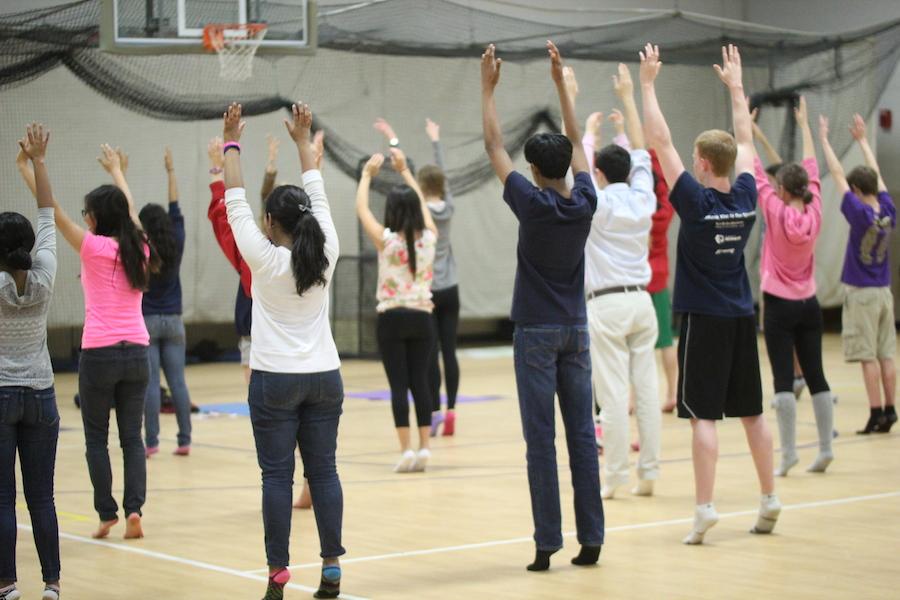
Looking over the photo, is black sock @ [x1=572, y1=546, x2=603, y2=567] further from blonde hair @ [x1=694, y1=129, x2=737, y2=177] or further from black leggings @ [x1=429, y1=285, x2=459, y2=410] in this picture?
black leggings @ [x1=429, y1=285, x2=459, y2=410]

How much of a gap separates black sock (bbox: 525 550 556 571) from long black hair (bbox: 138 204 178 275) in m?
2.51

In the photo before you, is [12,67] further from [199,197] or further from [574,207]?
[574,207]

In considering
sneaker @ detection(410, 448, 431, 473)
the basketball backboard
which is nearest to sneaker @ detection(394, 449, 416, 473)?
sneaker @ detection(410, 448, 431, 473)

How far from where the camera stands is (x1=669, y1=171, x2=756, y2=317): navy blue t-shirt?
5531 mm

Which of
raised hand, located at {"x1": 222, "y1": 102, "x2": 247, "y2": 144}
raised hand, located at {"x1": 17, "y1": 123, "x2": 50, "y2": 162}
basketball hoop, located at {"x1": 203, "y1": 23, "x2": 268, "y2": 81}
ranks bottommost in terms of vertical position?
raised hand, located at {"x1": 17, "y1": 123, "x2": 50, "y2": 162}

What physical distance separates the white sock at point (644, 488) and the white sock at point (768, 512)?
3.48 feet

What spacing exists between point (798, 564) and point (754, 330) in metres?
1.02

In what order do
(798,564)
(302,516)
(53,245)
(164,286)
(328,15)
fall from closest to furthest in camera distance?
(53,245), (798,564), (302,516), (164,286), (328,15)

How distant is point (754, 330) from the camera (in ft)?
18.6

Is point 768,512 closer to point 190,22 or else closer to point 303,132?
point 303,132

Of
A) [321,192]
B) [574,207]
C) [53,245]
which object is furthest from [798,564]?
[53,245]

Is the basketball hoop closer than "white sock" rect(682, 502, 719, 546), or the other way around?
"white sock" rect(682, 502, 719, 546)

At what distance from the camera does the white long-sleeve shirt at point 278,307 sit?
464 cm

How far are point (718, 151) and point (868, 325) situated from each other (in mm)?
3939
